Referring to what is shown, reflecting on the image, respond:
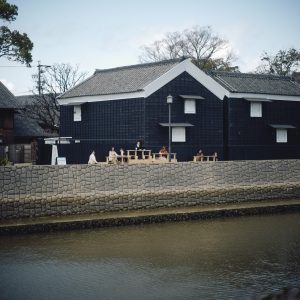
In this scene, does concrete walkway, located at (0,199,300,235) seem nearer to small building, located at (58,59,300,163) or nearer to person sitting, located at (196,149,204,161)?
person sitting, located at (196,149,204,161)

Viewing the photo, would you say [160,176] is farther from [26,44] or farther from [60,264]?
[26,44]

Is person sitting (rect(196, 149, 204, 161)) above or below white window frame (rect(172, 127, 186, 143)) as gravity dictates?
below

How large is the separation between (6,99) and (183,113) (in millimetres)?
13873

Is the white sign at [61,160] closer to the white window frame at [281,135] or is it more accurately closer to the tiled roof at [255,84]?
the tiled roof at [255,84]

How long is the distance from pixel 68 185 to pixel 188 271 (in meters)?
7.53

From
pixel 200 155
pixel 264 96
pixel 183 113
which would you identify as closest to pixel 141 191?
pixel 200 155

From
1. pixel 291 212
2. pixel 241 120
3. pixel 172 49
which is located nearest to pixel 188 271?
pixel 291 212

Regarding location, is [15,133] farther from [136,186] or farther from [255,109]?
[136,186]

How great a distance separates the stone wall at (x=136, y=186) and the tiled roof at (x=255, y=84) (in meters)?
9.02

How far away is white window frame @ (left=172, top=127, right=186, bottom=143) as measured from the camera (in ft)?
93.6

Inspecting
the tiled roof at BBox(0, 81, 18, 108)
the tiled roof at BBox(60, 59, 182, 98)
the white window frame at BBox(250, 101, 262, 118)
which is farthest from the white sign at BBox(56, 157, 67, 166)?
the white window frame at BBox(250, 101, 262, 118)

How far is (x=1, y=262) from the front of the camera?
1280 cm

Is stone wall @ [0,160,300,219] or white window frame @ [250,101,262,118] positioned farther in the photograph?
white window frame @ [250,101,262,118]

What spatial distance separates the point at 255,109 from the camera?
31.4 meters
